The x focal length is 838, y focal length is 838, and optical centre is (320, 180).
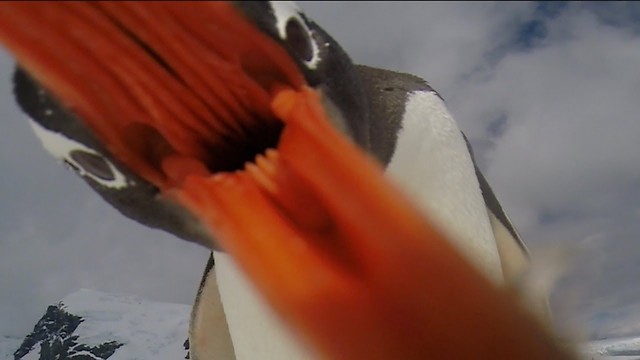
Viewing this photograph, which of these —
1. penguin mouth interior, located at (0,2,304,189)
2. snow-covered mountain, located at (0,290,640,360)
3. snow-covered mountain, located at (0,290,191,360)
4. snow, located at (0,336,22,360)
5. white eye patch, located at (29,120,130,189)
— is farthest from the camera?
snow-covered mountain, located at (0,290,191,360)

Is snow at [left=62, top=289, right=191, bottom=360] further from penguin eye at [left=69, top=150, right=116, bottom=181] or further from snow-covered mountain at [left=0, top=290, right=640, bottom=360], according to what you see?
penguin eye at [left=69, top=150, right=116, bottom=181]

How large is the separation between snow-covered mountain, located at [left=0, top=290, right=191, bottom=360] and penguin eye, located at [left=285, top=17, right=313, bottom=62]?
12.5m

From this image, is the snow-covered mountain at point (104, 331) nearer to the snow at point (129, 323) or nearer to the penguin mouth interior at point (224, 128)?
the snow at point (129, 323)

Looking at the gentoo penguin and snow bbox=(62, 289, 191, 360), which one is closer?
the gentoo penguin

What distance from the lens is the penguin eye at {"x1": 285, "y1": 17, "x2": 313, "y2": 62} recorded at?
584 millimetres

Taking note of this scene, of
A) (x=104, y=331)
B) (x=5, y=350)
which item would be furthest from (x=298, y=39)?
(x=104, y=331)

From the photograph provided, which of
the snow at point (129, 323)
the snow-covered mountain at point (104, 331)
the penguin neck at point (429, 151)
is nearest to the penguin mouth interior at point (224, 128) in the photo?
the penguin neck at point (429, 151)

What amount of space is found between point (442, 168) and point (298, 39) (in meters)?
0.41

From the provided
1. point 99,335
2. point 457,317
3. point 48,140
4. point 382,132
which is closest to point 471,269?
point 457,317

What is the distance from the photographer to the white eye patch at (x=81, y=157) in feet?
1.84

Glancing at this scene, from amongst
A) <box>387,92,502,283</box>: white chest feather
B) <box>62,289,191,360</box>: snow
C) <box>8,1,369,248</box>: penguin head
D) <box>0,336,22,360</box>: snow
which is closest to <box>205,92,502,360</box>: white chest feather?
<box>387,92,502,283</box>: white chest feather

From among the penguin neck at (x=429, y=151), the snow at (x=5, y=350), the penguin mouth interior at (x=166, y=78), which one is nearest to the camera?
the penguin mouth interior at (x=166, y=78)

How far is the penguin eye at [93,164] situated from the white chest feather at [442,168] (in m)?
0.34

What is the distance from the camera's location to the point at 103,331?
20328mm
